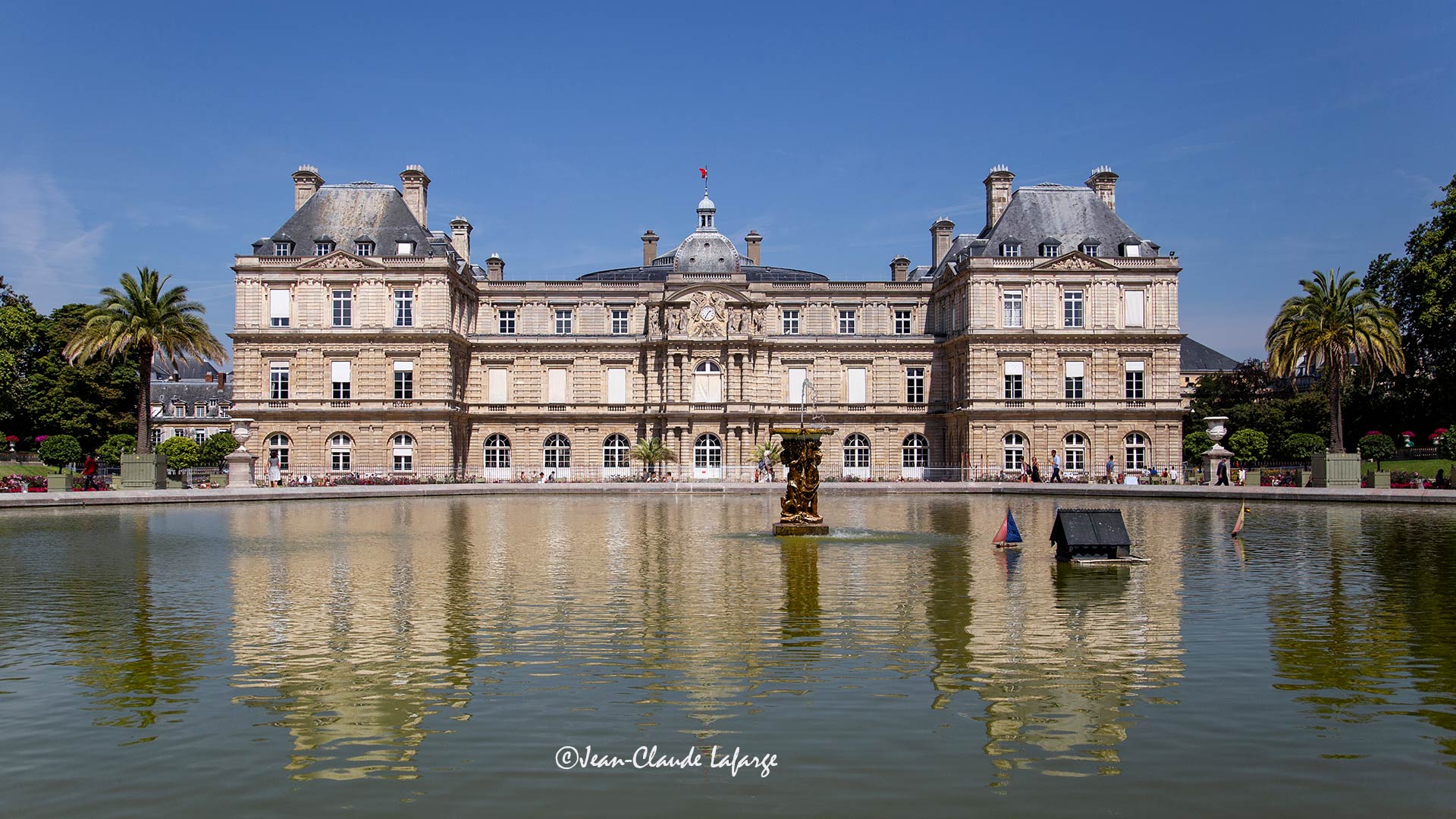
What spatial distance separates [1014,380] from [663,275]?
2528cm

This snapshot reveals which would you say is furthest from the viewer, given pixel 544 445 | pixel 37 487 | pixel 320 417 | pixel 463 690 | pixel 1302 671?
pixel 544 445

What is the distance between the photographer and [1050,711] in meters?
9.45

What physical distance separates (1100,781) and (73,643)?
11188 mm

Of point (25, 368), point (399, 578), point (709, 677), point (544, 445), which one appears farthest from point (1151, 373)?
point (25, 368)

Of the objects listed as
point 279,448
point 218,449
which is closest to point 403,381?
point 279,448

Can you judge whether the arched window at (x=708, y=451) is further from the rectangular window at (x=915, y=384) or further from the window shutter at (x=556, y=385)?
the rectangular window at (x=915, y=384)

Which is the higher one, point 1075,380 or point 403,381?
point 403,381

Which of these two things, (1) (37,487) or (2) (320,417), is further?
(2) (320,417)

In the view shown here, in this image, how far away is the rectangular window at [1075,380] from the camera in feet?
193

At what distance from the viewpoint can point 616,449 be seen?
63062mm

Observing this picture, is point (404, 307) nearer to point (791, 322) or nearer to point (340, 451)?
point (340, 451)

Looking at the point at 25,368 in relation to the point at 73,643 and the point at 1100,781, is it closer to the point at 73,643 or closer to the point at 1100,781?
the point at 73,643

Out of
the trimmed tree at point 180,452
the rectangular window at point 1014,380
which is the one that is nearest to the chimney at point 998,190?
the rectangular window at point 1014,380

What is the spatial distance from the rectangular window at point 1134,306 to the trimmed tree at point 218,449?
161 ft
